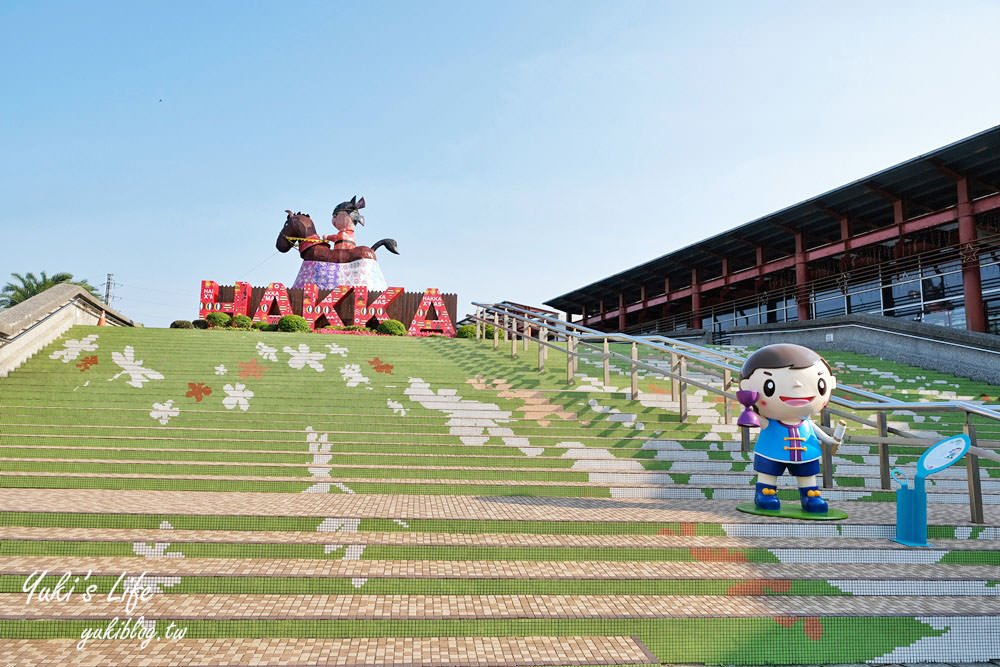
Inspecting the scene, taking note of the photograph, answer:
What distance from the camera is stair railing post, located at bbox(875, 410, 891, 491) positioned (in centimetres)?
601

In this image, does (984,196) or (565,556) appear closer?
(565,556)

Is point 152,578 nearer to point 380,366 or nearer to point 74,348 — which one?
point 380,366

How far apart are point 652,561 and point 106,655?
337cm

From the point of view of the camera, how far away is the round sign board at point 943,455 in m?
4.56

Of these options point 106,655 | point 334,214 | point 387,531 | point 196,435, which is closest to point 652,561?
point 387,531

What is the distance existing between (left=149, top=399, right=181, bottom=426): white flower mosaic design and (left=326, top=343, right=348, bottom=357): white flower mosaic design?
11.8ft

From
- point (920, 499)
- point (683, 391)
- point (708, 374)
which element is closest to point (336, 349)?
point (683, 391)

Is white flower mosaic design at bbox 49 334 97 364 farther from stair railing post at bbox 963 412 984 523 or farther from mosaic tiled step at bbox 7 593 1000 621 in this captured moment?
stair railing post at bbox 963 412 984 523

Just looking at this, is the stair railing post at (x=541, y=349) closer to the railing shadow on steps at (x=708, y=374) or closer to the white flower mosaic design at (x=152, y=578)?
the railing shadow on steps at (x=708, y=374)

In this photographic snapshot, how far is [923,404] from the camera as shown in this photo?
18.4 feet

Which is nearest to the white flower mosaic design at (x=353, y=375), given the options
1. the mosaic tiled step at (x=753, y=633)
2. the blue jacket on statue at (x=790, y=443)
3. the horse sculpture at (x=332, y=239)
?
the blue jacket on statue at (x=790, y=443)

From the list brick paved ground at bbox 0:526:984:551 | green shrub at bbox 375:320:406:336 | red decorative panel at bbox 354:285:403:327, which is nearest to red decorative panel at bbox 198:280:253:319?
red decorative panel at bbox 354:285:403:327

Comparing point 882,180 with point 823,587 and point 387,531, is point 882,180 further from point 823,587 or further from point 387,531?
point 387,531

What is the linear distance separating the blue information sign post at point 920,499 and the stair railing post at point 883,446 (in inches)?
46.0
